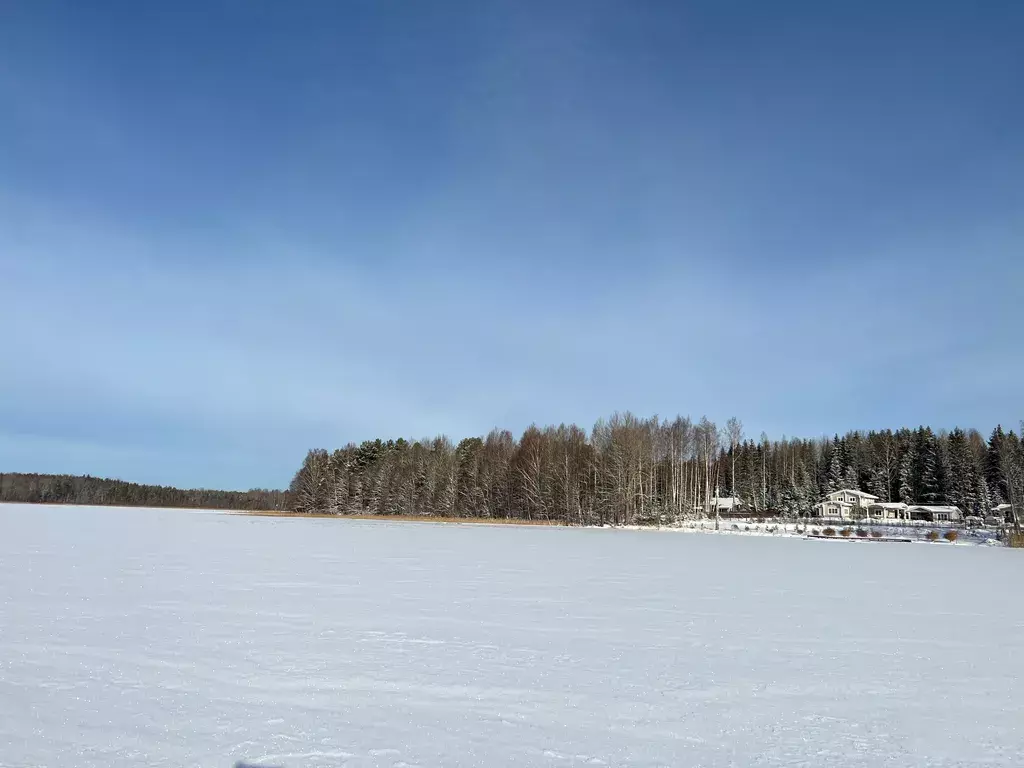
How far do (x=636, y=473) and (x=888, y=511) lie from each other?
3176cm

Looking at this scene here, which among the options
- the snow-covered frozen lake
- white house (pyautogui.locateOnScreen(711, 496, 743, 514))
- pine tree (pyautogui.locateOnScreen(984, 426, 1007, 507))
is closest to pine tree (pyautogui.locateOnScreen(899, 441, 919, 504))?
pine tree (pyautogui.locateOnScreen(984, 426, 1007, 507))

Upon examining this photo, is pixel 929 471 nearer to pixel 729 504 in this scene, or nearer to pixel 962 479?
pixel 962 479

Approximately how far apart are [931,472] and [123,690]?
78.9 meters

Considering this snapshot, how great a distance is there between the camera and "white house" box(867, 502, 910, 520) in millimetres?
64988

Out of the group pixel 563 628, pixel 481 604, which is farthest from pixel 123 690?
pixel 481 604

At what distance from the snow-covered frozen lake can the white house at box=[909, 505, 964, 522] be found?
60035 mm

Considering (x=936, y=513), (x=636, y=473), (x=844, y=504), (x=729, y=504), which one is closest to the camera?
(x=636, y=473)

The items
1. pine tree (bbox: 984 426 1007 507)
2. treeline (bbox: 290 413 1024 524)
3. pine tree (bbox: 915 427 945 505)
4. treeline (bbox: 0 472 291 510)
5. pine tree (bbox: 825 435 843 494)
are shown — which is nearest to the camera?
treeline (bbox: 290 413 1024 524)

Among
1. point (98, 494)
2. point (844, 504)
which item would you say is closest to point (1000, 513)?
point (844, 504)

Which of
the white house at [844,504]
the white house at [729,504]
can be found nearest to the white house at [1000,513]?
the white house at [844,504]

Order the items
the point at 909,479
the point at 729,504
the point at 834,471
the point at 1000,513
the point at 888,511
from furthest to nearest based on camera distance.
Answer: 1. the point at 834,471
2. the point at 729,504
3. the point at 909,479
4. the point at 888,511
5. the point at 1000,513

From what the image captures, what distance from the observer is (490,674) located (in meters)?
6.12

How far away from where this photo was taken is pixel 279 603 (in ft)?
32.3

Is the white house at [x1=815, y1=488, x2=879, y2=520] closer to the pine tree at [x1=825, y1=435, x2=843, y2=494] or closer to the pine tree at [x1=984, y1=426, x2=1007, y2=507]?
the pine tree at [x1=825, y1=435, x2=843, y2=494]
